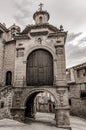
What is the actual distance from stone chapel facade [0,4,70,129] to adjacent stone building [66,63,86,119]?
1049 cm

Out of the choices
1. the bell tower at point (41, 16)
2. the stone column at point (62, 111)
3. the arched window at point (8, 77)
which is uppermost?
the bell tower at point (41, 16)

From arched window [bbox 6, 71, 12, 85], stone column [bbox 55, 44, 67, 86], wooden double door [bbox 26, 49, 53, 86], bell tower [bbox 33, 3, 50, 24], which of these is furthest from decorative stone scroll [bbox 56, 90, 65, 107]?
bell tower [bbox 33, 3, 50, 24]

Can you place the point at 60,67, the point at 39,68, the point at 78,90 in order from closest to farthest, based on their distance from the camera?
the point at 60,67 < the point at 39,68 < the point at 78,90

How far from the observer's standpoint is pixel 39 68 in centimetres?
1652

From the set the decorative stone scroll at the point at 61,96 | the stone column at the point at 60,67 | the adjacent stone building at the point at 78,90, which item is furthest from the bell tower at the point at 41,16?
the decorative stone scroll at the point at 61,96

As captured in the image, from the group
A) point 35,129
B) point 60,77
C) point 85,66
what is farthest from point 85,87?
point 35,129

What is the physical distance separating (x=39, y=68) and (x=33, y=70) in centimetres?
77

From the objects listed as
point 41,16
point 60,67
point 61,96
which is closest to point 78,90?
point 60,67

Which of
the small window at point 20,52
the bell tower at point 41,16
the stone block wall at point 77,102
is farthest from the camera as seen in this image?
the stone block wall at point 77,102

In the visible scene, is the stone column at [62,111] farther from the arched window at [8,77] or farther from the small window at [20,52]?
the arched window at [8,77]

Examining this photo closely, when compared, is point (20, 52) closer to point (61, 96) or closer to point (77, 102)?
point (61, 96)

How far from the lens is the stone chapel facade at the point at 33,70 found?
1484 cm

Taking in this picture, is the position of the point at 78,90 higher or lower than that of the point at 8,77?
lower

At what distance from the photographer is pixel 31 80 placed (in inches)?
640
